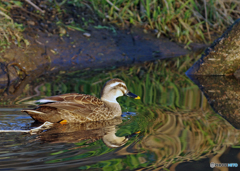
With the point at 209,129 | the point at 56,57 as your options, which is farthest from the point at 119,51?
the point at 209,129

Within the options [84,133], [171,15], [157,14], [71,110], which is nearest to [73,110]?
Result: [71,110]

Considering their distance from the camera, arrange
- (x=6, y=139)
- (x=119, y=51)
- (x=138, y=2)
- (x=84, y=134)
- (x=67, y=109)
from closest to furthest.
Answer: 1. (x=6, y=139)
2. (x=84, y=134)
3. (x=67, y=109)
4. (x=119, y=51)
5. (x=138, y=2)

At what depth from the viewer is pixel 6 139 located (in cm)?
482

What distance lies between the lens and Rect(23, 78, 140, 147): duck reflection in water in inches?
199

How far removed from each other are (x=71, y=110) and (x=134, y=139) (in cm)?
143

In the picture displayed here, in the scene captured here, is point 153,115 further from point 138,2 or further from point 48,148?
point 138,2

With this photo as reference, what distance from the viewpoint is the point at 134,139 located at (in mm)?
4930

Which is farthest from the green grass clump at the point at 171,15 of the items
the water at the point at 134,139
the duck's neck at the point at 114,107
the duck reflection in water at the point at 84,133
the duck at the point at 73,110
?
the duck reflection in water at the point at 84,133

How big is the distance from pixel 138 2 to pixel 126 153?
990 cm

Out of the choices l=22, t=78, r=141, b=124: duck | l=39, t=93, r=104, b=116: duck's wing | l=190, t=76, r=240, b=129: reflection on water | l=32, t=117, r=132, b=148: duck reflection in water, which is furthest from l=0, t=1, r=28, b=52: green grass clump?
l=190, t=76, r=240, b=129: reflection on water

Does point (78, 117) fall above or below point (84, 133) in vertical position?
above

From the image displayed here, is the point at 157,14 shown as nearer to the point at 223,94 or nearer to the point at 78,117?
the point at 223,94

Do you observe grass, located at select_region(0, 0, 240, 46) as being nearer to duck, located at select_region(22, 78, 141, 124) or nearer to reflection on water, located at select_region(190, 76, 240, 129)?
reflection on water, located at select_region(190, 76, 240, 129)

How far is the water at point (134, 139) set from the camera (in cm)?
409
